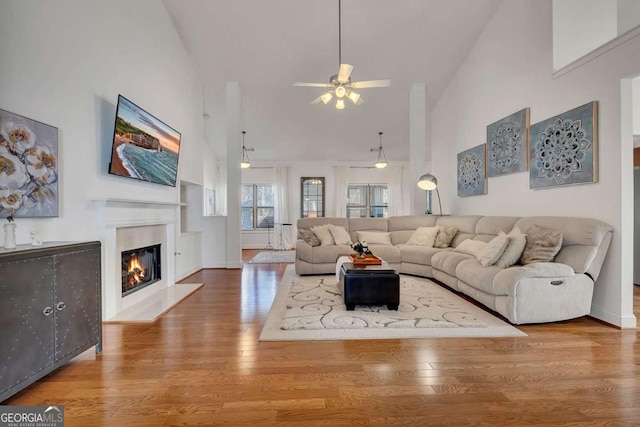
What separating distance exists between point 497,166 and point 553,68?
1.41 metres

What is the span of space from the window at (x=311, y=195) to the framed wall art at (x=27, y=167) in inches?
284

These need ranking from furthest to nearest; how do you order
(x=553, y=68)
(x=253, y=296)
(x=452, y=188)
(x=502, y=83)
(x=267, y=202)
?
(x=267, y=202)
(x=452, y=188)
(x=502, y=83)
(x=253, y=296)
(x=553, y=68)

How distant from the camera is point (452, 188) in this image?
6.06 meters

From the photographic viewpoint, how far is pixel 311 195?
9.47 metres

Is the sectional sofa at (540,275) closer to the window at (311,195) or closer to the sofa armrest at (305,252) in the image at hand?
the sofa armrest at (305,252)

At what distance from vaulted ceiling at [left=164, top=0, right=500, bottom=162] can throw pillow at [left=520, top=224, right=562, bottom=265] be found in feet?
11.7

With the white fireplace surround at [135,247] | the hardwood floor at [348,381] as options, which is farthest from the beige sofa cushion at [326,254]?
the hardwood floor at [348,381]

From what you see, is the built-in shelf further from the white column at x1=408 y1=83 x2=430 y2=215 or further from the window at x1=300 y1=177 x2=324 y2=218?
the window at x1=300 y1=177 x2=324 y2=218

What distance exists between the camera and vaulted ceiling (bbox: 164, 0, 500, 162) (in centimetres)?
448

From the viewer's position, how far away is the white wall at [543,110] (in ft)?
8.89

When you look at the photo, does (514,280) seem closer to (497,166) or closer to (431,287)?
(431,287)

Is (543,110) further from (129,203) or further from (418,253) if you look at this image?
(129,203)

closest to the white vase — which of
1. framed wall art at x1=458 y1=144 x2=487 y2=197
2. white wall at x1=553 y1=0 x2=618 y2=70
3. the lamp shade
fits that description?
white wall at x1=553 y1=0 x2=618 y2=70

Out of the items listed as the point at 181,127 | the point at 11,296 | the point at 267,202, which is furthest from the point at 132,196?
the point at 267,202
